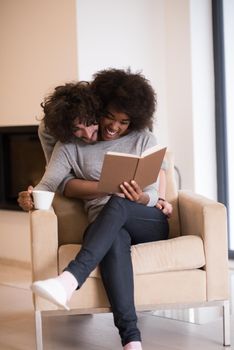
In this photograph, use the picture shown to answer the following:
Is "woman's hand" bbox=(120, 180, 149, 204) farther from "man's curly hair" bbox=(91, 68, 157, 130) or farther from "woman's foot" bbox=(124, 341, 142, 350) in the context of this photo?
"woman's foot" bbox=(124, 341, 142, 350)

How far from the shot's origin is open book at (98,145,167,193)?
214 cm

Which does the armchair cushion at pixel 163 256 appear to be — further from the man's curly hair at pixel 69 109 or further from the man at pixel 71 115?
the man's curly hair at pixel 69 109

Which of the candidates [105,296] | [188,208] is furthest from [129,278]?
[188,208]

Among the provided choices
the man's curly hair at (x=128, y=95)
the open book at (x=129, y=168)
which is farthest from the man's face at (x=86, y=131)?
the open book at (x=129, y=168)

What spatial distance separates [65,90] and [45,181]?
1.30 feet

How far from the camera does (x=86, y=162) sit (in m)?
2.44

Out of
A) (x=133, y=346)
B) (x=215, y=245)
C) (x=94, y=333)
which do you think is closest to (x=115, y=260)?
(x=133, y=346)

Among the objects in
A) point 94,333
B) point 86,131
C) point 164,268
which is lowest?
point 94,333

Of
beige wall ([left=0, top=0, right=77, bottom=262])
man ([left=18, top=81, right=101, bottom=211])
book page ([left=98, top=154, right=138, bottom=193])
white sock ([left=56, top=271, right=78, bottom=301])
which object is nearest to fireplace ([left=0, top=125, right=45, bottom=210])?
beige wall ([left=0, top=0, right=77, bottom=262])

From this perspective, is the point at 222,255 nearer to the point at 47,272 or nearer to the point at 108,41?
the point at 47,272

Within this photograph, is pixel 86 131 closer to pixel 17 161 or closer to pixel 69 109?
pixel 69 109

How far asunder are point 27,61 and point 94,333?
208 cm

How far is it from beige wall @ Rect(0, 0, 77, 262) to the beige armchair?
5.33 ft

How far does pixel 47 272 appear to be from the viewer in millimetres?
2229
